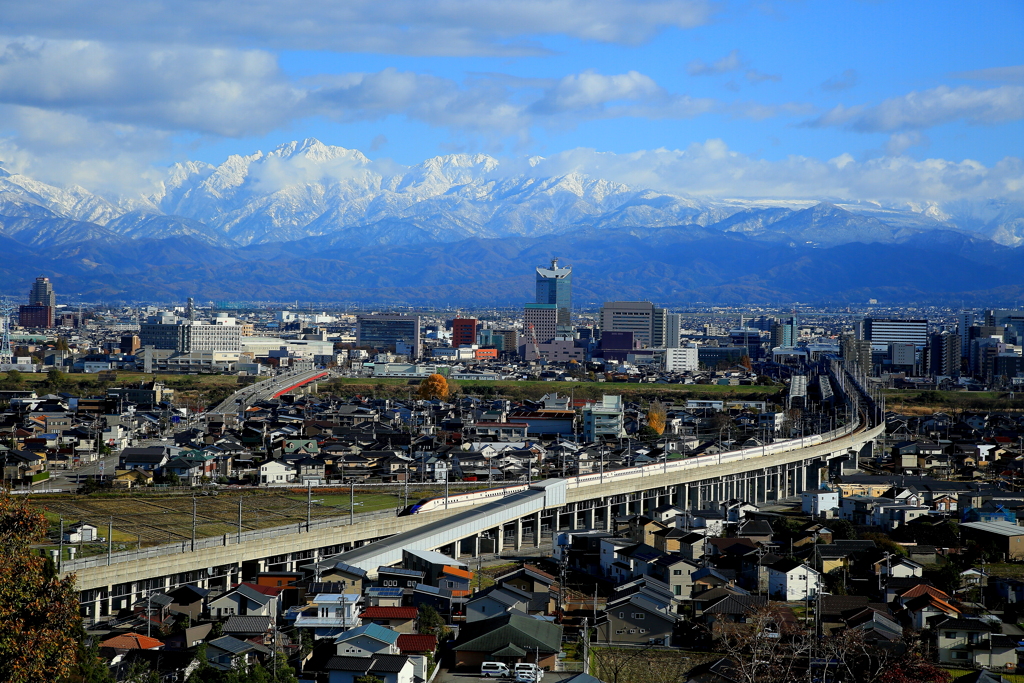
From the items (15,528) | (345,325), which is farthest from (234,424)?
(345,325)

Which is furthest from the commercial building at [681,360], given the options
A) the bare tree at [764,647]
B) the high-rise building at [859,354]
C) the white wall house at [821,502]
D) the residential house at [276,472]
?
the bare tree at [764,647]

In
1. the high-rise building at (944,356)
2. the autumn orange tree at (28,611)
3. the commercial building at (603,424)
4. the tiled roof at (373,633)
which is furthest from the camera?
the high-rise building at (944,356)

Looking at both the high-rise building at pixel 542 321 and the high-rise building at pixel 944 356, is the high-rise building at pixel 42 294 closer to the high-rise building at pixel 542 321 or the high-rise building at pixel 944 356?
the high-rise building at pixel 542 321

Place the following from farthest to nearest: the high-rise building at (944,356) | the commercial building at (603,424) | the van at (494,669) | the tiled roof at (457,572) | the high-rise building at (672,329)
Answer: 1. the high-rise building at (672,329)
2. the high-rise building at (944,356)
3. the commercial building at (603,424)
4. the tiled roof at (457,572)
5. the van at (494,669)

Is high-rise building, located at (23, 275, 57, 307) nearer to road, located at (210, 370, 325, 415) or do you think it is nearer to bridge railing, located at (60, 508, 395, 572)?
road, located at (210, 370, 325, 415)

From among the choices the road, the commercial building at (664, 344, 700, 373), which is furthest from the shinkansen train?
the commercial building at (664, 344, 700, 373)

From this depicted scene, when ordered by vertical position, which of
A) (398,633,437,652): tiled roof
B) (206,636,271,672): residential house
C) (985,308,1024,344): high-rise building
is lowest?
(398,633,437,652): tiled roof
